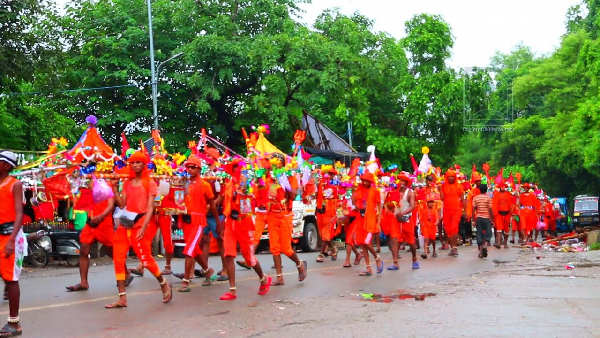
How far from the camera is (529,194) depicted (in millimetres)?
30484

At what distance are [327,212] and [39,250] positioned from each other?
5.85 meters

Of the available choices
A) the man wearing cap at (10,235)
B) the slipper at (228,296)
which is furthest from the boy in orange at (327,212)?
the man wearing cap at (10,235)

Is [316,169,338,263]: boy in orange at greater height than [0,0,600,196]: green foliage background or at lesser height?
lesser

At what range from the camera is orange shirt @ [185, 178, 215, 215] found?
1095cm

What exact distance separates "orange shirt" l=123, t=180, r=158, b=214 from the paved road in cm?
113

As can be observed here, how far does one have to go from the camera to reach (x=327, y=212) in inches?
715

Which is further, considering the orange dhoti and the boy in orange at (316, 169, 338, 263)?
the orange dhoti

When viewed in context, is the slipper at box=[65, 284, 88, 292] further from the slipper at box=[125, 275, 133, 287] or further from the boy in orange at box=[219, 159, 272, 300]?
the boy in orange at box=[219, 159, 272, 300]

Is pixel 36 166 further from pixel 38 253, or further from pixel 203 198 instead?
pixel 38 253

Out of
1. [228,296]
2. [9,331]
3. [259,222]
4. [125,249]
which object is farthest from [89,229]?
[9,331]

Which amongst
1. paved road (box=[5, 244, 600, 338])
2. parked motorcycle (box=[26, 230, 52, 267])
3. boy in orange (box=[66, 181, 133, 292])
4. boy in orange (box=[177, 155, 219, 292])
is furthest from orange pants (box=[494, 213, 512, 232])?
boy in orange (box=[66, 181, 133, 292])

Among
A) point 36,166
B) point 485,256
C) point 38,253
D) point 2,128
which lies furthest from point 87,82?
point 36,166

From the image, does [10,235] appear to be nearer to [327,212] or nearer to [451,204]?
[327,212]

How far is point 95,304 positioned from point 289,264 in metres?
7.11
